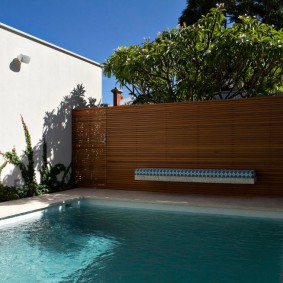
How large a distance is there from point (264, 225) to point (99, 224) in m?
2.93

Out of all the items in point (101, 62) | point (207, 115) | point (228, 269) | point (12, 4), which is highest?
point (12, 4)

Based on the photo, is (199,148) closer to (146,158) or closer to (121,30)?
(146,158)

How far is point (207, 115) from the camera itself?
348 inches

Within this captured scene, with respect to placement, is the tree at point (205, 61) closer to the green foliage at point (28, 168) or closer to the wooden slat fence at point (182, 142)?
the wooden slat fence at point (182, 142)

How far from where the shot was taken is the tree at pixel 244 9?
17.5 metres

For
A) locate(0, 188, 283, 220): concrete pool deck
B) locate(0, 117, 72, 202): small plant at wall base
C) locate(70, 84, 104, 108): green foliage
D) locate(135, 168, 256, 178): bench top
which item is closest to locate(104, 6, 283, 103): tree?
locate(70, 84, 104, 108): green foliage

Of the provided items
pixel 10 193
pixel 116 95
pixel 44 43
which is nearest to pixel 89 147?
pixel 10 193

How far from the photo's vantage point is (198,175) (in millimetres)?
8438

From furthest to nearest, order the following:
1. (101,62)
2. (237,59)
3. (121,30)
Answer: (121,30), (101,62), (237,59)

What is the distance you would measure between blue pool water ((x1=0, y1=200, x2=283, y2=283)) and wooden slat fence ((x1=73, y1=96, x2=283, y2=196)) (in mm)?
2068

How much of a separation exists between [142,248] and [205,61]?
6.80 m

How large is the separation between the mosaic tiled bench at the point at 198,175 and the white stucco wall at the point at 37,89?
9.06ft

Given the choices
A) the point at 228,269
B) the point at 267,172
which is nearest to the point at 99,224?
the point at 228,269

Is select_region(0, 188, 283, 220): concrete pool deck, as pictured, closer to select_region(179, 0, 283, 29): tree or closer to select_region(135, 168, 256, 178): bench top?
select_region(135, 168, 256, 178): bench top
